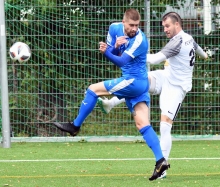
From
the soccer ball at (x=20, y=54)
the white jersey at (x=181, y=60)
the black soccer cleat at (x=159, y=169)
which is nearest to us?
the black soccer cleat at (x=159, y=169)

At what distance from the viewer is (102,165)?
9.73m

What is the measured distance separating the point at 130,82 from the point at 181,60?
2.28 ft

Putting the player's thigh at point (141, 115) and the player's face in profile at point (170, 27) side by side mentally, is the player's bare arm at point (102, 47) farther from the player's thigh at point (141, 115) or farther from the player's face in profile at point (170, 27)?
the player's face in profile at point (170, 27)

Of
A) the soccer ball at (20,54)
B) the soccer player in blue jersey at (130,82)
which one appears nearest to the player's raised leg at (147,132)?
the soccer player in blue jersey at (130,82)

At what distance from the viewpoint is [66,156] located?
1081 centimetres

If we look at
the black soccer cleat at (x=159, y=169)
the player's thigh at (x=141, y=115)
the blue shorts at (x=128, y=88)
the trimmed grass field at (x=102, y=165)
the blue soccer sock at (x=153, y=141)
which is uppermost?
the blue shorts at (x=128, y=88)

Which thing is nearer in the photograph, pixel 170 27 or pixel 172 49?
pixel 172 49

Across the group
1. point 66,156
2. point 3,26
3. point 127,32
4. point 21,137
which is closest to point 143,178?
point 127,32

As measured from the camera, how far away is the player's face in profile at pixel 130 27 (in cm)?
835

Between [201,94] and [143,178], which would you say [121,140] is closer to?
[201,94]

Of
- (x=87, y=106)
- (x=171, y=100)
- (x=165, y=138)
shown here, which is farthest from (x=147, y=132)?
(x=87, y=106)

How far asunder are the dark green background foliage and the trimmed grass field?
0.68m

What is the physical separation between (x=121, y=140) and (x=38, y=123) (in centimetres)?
150

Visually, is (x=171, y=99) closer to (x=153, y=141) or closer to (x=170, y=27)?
(x=153, y=141)
